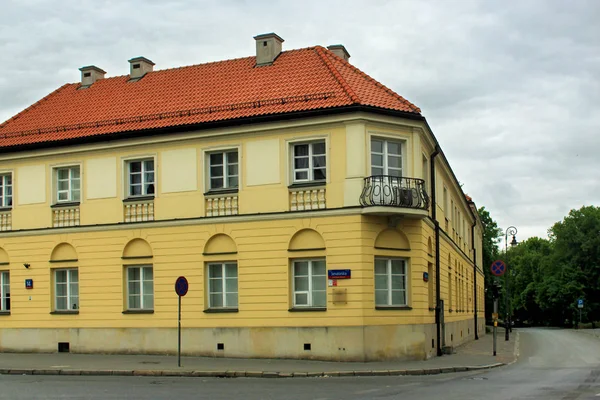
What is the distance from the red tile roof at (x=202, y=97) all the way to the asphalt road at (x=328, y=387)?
31.4 ft

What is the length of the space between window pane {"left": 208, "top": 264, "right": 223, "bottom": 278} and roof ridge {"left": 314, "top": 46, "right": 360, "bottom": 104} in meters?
7.42

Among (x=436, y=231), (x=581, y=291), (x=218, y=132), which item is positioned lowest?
(x=581, y=291)

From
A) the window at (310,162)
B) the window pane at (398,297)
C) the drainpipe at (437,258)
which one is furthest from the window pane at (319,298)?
the drainpipe at (437,258)

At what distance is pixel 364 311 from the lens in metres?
25.7

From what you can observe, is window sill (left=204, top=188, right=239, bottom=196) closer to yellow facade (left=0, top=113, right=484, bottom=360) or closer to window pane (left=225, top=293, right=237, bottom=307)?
yellow facade (left=0, top=113, right=484, bottom=360)

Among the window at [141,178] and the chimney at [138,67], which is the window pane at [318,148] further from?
the chimney at [138,67]

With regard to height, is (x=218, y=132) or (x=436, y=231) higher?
(x=218, y=132)

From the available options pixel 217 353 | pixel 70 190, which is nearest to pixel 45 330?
pixel 70 190

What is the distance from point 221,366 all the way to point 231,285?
14.9 feet

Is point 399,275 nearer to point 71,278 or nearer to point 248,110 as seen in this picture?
point 248,110

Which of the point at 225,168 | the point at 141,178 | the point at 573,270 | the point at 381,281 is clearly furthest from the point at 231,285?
the point at 573,270

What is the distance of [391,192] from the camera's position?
85.1 ft

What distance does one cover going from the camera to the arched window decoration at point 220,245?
91.1ft

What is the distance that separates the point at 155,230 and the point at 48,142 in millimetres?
5788
